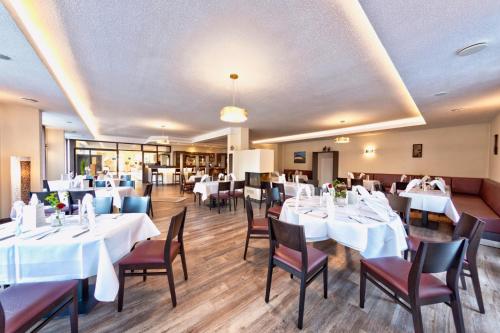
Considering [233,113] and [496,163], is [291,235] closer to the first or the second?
[233,113]

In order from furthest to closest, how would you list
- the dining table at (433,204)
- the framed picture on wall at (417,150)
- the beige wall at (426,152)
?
the framed picture on wall at (417,150) → the beige wall at (426,152) → the dining table at (433,204)

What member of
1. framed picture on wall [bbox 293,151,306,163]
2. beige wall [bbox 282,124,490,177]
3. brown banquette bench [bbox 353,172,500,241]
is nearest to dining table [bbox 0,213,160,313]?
brown banquette bench [bbox 353,172,500,241]

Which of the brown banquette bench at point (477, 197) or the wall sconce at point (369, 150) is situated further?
the wall sconce at point (369, 150)

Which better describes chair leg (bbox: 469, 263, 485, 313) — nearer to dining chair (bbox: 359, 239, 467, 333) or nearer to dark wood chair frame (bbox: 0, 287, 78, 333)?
dining chair (bbox: 359, 239, 467, 333)

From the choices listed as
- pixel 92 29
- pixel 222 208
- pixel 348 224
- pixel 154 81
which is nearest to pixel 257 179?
pixel 222 208

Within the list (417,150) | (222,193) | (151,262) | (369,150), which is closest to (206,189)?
(222,193)

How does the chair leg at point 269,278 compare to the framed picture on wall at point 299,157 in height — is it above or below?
below

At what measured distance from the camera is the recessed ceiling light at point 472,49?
2.01 meters

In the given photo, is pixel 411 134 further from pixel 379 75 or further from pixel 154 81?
pixel 154 81

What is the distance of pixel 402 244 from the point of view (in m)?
1.98

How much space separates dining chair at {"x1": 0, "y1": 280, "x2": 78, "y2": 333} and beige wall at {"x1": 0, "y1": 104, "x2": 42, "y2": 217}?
4.64 metres

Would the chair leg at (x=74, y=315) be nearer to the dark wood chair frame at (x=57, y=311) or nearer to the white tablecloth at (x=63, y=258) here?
the dark wood chair frame at (x=57, y=311)

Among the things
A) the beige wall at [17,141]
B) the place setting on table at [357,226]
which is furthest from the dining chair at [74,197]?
the place setting on table at [357,226]

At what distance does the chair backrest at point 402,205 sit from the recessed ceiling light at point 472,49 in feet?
5.98
